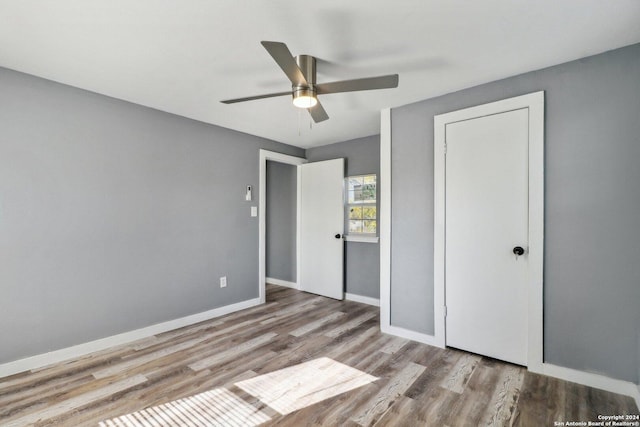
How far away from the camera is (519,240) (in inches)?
94.9

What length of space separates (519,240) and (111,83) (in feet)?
12.1

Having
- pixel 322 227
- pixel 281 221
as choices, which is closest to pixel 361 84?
pixel 322 227

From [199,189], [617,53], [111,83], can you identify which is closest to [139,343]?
[199,189]

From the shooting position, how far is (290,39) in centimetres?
193

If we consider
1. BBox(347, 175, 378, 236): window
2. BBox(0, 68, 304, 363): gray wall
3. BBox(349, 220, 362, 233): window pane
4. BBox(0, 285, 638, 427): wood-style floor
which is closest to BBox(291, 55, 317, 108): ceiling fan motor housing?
BBox(0, 68, 304, 363): gray wall

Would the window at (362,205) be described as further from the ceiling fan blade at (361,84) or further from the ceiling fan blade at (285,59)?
the ceiling fan blade at (285,59)

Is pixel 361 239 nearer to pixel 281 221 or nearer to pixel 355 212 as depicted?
pixel 355 212

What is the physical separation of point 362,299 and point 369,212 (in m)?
1.27

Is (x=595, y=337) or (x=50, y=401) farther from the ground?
(x=595, y=337)

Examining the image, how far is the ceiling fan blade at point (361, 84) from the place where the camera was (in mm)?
1862

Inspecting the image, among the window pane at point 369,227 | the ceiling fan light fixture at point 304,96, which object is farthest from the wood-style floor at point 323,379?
the ceiling fan light fixture at point 304,96

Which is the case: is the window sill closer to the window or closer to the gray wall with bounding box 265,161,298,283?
the window

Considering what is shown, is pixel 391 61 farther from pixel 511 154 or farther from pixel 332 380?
pixel 332 380

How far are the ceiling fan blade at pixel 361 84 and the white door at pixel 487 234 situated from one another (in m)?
1.17
